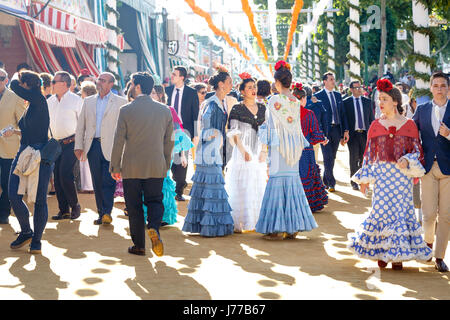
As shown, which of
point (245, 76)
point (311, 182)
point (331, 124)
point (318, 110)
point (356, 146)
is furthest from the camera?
point (331, 124)

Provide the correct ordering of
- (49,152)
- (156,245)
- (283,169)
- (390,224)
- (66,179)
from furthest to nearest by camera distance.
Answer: (66,179) < (283,169) < (49,152) < (156,245) < (390,224)

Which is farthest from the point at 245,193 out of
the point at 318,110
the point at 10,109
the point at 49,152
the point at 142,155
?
the point at 318,110

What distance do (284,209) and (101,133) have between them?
2.75m

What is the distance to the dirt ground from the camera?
5.69 m


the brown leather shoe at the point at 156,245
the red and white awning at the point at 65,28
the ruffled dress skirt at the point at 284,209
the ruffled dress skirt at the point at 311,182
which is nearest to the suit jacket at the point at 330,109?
the ruffled dress skirt at the point at 311,182

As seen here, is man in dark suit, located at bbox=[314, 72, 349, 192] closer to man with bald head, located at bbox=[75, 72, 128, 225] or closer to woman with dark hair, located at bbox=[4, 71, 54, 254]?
man with bald head, located at bbox=[75, 72, 128, 225]

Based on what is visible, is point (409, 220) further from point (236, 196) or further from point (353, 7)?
point (353, 7)

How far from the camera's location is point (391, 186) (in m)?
6.53

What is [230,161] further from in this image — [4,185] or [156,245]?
[4,185]

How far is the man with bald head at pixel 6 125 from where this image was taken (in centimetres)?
875

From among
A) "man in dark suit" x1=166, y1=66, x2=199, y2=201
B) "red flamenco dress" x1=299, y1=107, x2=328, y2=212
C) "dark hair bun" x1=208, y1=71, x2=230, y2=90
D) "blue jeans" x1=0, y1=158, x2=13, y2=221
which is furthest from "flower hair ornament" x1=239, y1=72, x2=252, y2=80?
"blue jeans" x1=0, y1=158, x2=13, y2=221

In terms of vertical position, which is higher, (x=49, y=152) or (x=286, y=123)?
(x=286, y=123)

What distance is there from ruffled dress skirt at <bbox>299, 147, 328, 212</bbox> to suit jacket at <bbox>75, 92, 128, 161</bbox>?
296cm

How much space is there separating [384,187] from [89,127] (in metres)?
4.36
